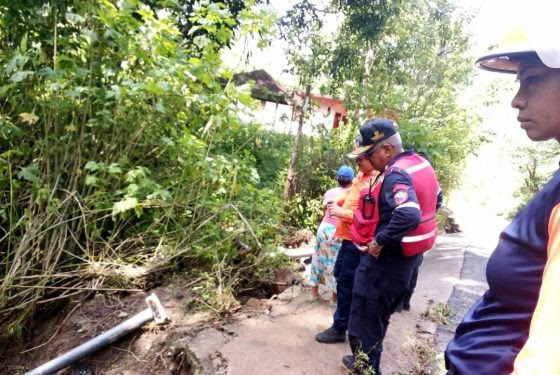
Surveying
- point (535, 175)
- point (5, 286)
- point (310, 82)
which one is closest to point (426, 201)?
point (5, 286)

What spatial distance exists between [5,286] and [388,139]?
3.07 meters

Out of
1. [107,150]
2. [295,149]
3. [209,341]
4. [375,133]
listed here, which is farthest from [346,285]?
[295,149]

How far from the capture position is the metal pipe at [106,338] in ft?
9.89

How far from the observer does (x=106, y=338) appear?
3186 mm

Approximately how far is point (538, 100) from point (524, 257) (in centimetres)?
37

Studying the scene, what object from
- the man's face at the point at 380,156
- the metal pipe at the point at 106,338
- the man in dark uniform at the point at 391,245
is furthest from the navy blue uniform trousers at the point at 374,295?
the metal pipe at the point at 106,338

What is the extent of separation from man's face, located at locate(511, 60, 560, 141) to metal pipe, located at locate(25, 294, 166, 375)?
3034 mm

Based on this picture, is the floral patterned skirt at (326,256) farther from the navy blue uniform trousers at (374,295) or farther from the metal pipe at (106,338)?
the metal pipe at (106,338)

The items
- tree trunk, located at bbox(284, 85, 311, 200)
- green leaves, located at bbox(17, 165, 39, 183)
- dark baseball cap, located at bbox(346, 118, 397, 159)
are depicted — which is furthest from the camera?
tree trunk, located at bbox(284, 85, 311, 200)

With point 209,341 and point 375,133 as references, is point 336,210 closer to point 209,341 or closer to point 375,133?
point 375,133

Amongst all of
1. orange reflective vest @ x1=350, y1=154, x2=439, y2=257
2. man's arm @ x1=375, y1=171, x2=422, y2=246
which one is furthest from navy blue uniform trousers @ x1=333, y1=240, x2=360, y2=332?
man's arm @ x1=375, y1=171, x2=422, y2=246

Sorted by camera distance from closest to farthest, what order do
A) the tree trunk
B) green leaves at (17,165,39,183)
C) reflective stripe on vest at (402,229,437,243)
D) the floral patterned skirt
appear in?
reflective stripe on vest at (402,229,437,243) < green leaves at (17,165,39,183) < the floral patterned skirt < the tree trunk

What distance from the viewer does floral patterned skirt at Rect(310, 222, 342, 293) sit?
381 centimetres

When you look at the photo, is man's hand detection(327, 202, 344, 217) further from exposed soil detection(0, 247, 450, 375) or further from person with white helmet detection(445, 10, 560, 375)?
person with white helmet detection(445, 10, 560, 375)
